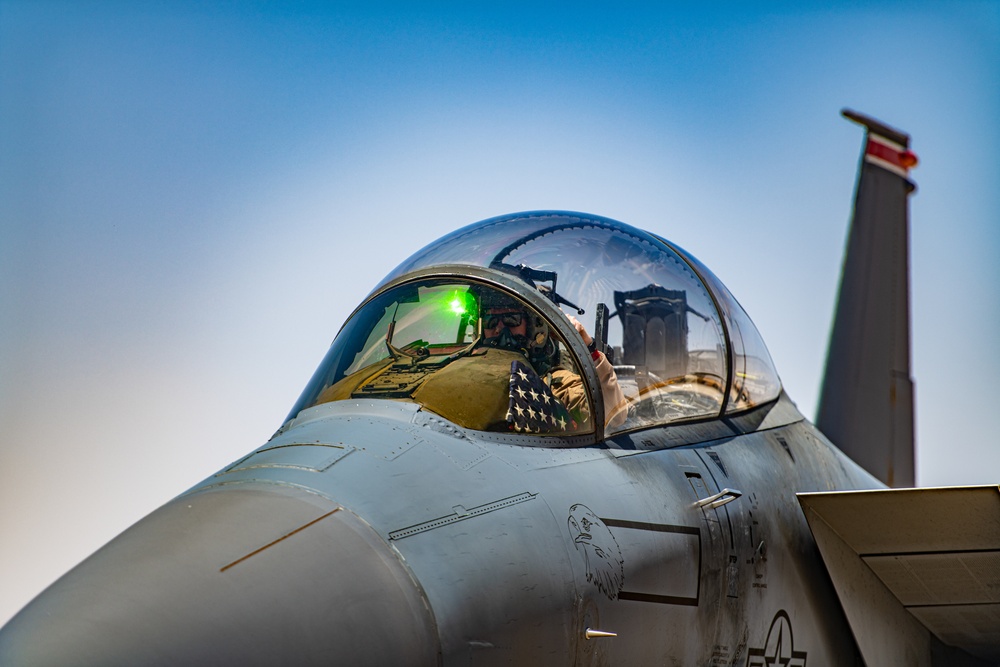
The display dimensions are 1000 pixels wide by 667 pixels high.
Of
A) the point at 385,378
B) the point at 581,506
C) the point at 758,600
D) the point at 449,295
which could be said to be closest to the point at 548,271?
the point at 449,295

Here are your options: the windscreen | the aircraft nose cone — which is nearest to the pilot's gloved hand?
the windscreen

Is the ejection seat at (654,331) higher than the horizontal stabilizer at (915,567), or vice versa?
the ejection seat at (654,331)

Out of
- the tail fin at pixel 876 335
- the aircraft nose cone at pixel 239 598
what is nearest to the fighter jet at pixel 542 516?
the aircraft nose cone at pixel 239 598

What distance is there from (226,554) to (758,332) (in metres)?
3.74

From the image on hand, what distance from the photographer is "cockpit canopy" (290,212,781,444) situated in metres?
3.97

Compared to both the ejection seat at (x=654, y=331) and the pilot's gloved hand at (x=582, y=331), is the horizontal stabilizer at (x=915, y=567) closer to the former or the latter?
the ejection seat at (x=654, y=331)

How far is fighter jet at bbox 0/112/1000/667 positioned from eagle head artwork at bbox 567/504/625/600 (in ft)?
0.03

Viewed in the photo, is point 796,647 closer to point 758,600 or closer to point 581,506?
point 758,600

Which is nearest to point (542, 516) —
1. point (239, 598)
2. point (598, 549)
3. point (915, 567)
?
point (598, 549)

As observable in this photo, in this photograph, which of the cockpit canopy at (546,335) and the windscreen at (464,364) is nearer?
the windscreen at (464,364)

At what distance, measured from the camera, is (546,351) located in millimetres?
4137

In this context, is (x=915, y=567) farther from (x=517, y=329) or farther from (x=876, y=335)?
(x=876, y=335)

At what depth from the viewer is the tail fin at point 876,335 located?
10.2 metres

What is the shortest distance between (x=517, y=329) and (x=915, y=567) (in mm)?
2286
